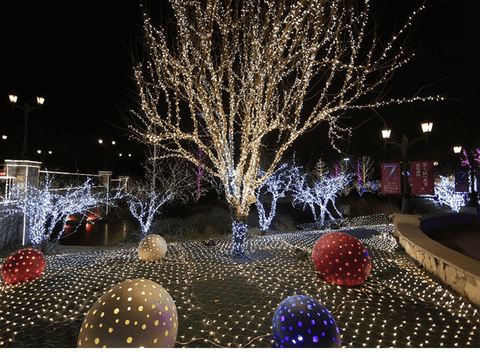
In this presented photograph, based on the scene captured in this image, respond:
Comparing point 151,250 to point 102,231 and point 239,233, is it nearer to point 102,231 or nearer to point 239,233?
point 239,233

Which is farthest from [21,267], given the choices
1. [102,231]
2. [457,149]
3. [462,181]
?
[457,149]

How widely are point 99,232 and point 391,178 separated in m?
13.4

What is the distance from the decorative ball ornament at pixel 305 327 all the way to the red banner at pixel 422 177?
21.2 ft

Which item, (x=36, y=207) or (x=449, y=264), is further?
(x=36, y=207)

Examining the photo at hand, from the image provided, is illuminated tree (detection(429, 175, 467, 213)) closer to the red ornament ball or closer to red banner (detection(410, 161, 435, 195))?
red banner (detection(410, 161, 435, 195))

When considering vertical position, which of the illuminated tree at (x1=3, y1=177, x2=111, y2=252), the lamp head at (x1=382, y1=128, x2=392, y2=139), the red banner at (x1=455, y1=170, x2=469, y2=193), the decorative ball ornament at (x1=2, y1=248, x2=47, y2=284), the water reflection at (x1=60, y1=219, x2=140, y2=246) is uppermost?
the lamp head at (x1=382, y1=128, x2=392, y2=139)

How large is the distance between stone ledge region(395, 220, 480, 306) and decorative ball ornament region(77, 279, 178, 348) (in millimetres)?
3965

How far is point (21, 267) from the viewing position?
420cm

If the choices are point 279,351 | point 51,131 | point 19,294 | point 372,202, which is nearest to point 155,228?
point 19,294

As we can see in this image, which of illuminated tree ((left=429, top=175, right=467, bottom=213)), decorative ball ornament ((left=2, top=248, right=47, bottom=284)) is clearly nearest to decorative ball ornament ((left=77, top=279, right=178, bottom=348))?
decorative ball ornament ((left=2, top=248, right=47, bottom=284))

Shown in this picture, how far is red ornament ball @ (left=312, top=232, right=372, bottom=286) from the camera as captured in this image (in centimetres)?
379

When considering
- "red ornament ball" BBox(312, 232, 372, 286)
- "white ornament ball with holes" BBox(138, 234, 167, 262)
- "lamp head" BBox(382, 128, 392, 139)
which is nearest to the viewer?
"red ornament ball" BBox(312, 232, 372, 286)

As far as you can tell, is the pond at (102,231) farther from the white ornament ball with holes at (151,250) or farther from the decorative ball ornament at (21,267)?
the white ornament ball with holes at (151,250)

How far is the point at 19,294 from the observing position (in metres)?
3.82
